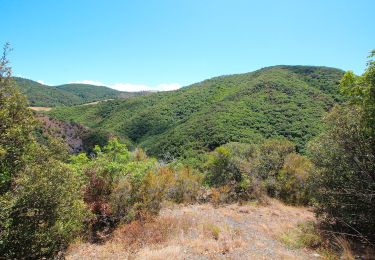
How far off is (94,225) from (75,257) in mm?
2125

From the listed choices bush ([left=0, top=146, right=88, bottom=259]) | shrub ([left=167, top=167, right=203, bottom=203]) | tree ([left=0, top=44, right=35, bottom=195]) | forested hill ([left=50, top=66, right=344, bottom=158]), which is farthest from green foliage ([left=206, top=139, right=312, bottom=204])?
forested hill ([left=50, top=66, right=344, bottom=158])

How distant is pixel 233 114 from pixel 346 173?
55749mm

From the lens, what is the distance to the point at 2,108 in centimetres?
712

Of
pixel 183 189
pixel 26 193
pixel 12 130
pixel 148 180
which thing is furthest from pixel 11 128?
pixel 183 189

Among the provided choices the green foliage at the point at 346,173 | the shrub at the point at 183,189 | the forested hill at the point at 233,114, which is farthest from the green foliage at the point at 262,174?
the forested hill at the point at 233,114

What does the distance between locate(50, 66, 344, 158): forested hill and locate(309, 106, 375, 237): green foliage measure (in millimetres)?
24686

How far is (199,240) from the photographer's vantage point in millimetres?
8711

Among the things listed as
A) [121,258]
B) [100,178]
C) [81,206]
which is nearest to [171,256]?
[121,258]

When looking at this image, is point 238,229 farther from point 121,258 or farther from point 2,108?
point 2,108

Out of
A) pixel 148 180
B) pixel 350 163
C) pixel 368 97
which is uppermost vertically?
pixel 368 97

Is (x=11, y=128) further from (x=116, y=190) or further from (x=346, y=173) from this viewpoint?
(x=346, y=173)

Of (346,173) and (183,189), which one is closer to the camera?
(346,173)

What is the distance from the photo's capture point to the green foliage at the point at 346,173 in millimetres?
8062

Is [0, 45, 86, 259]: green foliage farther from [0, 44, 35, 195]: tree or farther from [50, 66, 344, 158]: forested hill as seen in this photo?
[50, 66, 344, 158]: forested hill
